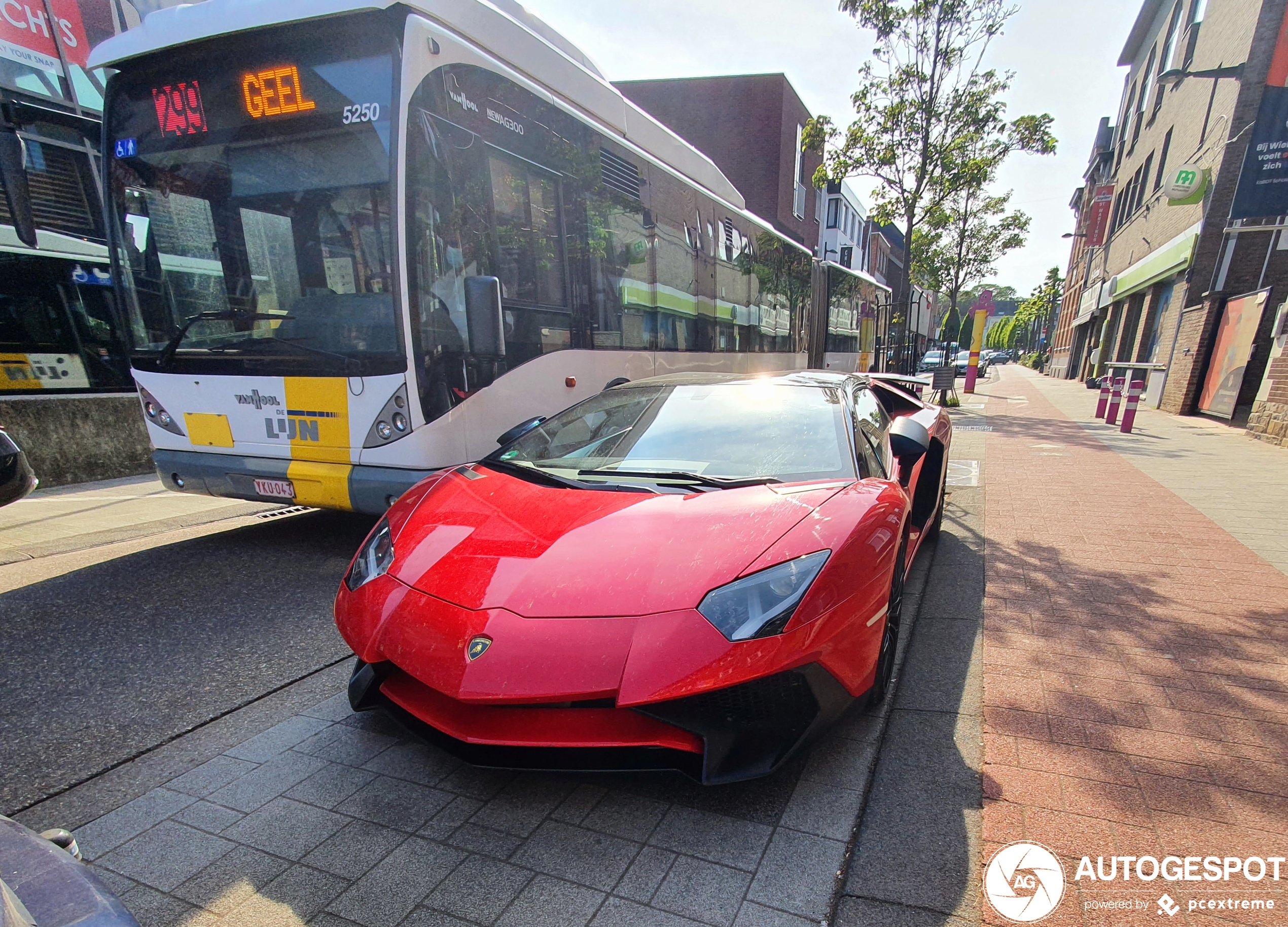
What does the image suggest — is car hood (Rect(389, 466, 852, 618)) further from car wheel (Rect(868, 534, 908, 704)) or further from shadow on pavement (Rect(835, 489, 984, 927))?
shadow on pavement (Rect(835, 489, 984, 927))

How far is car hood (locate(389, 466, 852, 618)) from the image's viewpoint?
6.00 ft

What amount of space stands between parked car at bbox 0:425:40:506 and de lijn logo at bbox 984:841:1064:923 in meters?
2.83

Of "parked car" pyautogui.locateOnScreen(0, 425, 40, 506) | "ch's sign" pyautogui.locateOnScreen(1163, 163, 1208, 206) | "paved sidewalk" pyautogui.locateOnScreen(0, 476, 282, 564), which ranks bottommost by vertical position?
"paved sidewalk" pyautogui.locateOnScreen(0, 476, 282, 564)

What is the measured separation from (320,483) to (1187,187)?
17292 millimetres

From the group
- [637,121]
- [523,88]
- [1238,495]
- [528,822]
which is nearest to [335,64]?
[523,88]

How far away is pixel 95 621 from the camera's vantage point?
3.23 meters

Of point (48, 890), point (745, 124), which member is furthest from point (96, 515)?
point (745, 124)

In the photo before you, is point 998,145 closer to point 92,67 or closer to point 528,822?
point 92,67

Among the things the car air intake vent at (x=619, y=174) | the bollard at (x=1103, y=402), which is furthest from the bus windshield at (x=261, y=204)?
the bollard at (x=1103, y=402)

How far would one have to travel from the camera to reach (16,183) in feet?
11.9

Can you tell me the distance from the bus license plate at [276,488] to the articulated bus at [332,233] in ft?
0.05

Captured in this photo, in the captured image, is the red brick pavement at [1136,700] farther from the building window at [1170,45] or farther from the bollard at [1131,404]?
the building window at [1170,45]
